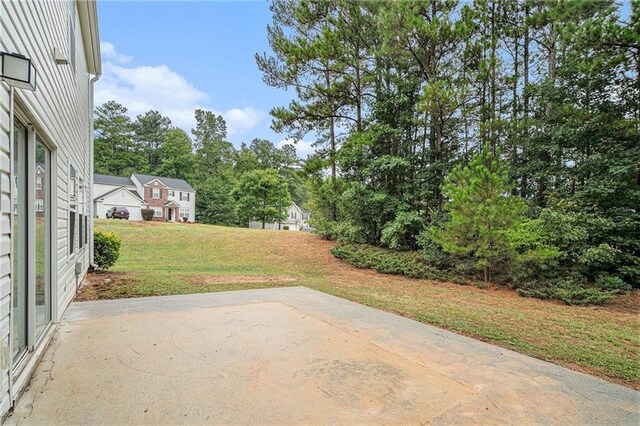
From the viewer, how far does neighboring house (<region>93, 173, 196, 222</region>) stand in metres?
25.8

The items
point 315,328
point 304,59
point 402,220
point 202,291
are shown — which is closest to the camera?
point 315,328

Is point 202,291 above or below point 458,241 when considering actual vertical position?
below

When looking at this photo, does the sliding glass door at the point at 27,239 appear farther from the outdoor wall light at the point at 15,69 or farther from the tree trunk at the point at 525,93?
the tree trunk at the point at 525,93

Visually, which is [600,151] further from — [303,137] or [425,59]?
[303,137]

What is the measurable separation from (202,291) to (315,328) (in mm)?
3127

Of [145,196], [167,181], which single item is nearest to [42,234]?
[145,196]

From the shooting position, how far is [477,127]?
11.0 m

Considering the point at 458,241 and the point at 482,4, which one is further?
the point at 482,4

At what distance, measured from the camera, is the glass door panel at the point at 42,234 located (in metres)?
2.86

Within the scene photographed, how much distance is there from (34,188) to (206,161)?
4073cm

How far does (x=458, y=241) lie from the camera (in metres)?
8.46

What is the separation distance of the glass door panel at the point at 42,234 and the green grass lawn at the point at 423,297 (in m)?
2.23

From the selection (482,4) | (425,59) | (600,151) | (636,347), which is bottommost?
(636,347)

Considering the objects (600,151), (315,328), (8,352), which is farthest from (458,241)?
(8,352)
